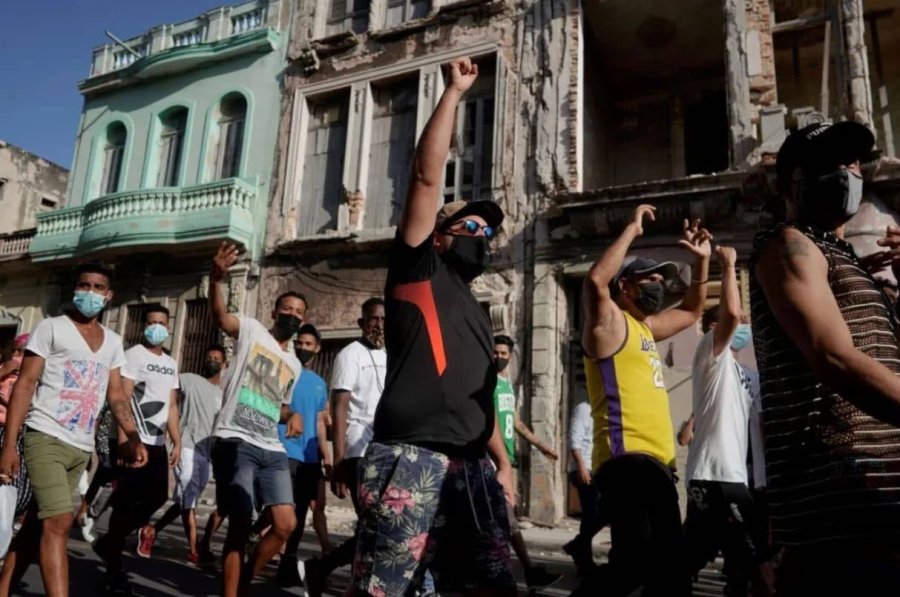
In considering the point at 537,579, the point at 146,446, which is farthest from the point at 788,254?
the point at 146,446

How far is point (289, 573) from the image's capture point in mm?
5215

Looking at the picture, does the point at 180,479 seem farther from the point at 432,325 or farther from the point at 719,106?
the point at 719,106

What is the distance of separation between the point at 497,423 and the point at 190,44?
1483 centimetres

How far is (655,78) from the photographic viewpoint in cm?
1286

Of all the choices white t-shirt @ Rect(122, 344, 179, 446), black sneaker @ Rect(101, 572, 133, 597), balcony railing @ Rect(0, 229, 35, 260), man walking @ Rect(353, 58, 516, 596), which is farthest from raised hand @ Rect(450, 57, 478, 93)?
balcony railing @ Rect(0, 229, 35, 260)

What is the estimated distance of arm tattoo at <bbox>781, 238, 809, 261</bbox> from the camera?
173cm

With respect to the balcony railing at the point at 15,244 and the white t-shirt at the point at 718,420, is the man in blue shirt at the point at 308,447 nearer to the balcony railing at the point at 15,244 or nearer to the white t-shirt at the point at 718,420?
the white t-shirt at the point at 718,420

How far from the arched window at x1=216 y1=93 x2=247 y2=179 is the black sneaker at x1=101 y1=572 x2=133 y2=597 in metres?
10.8

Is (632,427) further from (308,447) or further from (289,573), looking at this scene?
(308,447)

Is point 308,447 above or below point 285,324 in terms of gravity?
below

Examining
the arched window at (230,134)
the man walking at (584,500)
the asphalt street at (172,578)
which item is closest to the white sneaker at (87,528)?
the asphalt street at (172,578)

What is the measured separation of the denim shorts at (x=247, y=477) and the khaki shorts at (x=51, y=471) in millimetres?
748

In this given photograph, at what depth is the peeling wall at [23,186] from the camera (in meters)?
21.5

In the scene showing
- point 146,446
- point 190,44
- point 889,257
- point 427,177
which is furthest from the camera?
point 190,44
